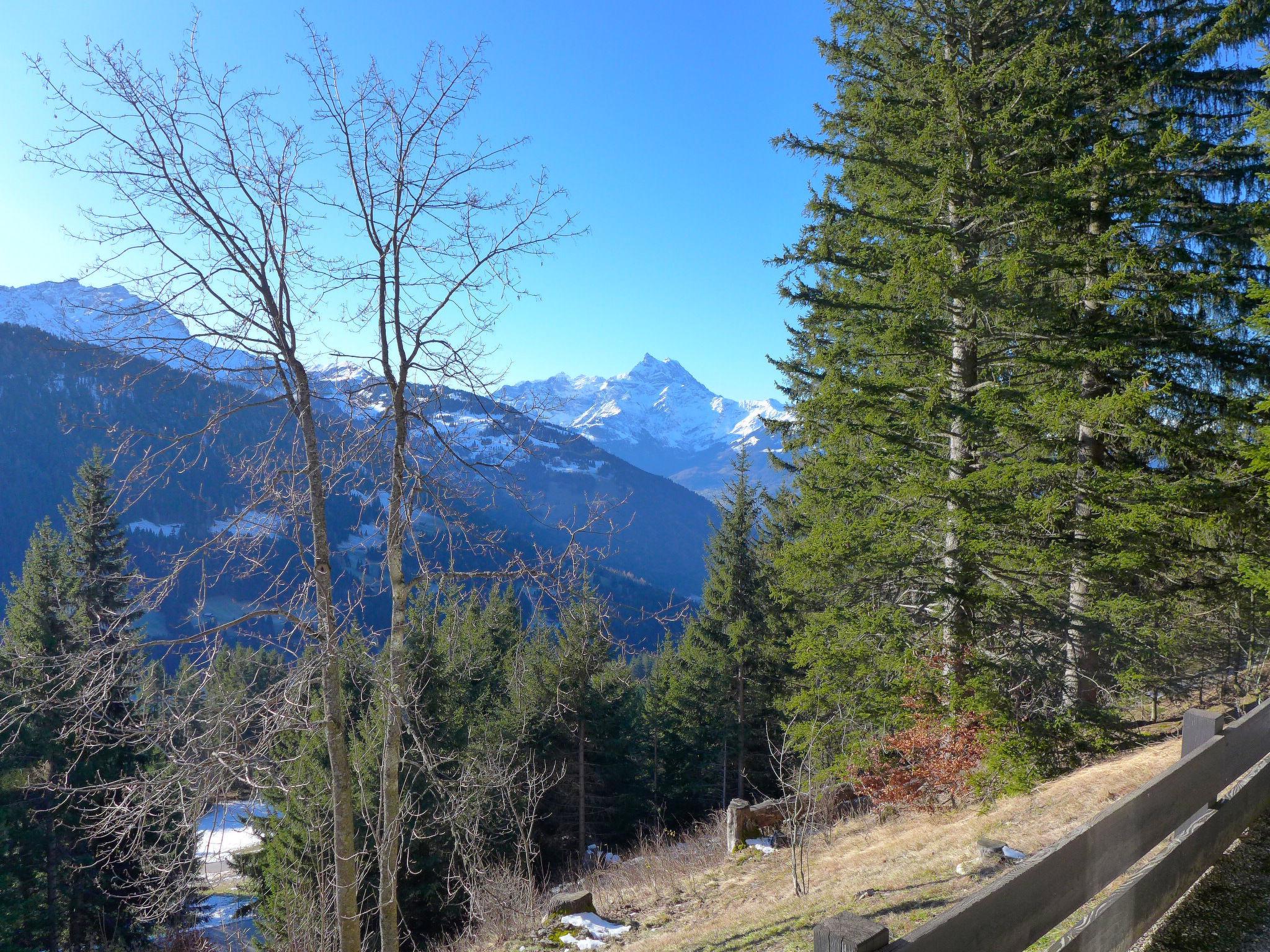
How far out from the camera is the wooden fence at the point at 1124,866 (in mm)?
1854

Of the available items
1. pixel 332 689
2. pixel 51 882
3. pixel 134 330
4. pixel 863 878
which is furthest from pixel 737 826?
pixel 51 882

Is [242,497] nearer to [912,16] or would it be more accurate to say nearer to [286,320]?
[286,320]

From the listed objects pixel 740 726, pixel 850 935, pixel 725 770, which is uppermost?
pixel 850 935

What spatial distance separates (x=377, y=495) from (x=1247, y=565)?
32.9 ft

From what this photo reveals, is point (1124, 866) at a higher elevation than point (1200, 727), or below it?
below

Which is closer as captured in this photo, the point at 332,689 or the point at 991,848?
the point at 332,689

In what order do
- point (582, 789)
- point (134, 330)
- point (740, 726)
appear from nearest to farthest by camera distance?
1. point (134, 330)
2. point (582, 789)
3. point (740, 726)

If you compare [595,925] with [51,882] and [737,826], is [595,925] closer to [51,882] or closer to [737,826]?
[737,826]

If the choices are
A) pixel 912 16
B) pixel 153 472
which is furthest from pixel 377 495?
pixel 912 16

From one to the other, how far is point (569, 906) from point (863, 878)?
13.2 ft

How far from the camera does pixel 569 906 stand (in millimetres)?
9219

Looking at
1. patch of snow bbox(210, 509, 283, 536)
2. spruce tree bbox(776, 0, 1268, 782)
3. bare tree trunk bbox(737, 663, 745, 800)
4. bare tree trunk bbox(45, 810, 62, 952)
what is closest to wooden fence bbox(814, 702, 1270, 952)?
spruce tree bbox(776, 0, 1268, 782)

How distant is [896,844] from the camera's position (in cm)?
845

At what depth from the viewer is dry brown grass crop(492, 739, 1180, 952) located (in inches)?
249
